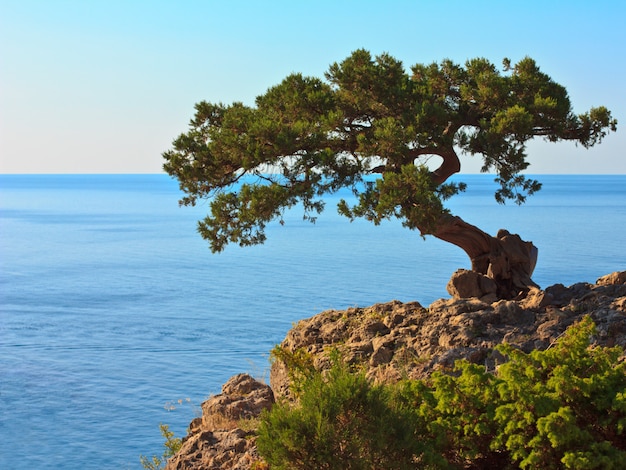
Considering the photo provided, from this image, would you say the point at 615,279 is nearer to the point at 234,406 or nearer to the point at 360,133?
the point at 360,133

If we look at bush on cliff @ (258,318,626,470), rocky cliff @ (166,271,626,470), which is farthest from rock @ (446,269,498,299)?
bush on cliff @ (258,318,626,470)

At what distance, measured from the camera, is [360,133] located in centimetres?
1172

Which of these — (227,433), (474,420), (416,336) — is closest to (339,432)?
(474,420)

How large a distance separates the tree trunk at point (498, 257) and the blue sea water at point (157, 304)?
176 inches

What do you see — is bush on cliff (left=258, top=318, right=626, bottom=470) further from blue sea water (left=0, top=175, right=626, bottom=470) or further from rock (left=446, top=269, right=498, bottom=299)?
blue sea water (left=0, top=175, right=626, bottom=470)

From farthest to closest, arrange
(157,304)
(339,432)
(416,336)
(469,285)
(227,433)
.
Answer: (157,304), (469,285), (416,336), (227,433), (339,432)

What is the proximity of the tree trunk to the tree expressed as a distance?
2 centimetres

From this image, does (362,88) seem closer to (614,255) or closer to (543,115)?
(543,115)

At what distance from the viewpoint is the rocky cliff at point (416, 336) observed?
1005cm

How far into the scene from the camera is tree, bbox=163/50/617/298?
11258 mm

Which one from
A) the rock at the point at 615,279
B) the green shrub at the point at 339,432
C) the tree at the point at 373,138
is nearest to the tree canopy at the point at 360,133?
the tree at the point at 373,138

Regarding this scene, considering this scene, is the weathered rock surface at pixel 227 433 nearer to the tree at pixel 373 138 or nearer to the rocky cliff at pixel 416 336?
the rocky cliff at pixel 416 336

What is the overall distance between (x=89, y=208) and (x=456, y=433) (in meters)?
79.5

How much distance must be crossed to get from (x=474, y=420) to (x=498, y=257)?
5363mm
